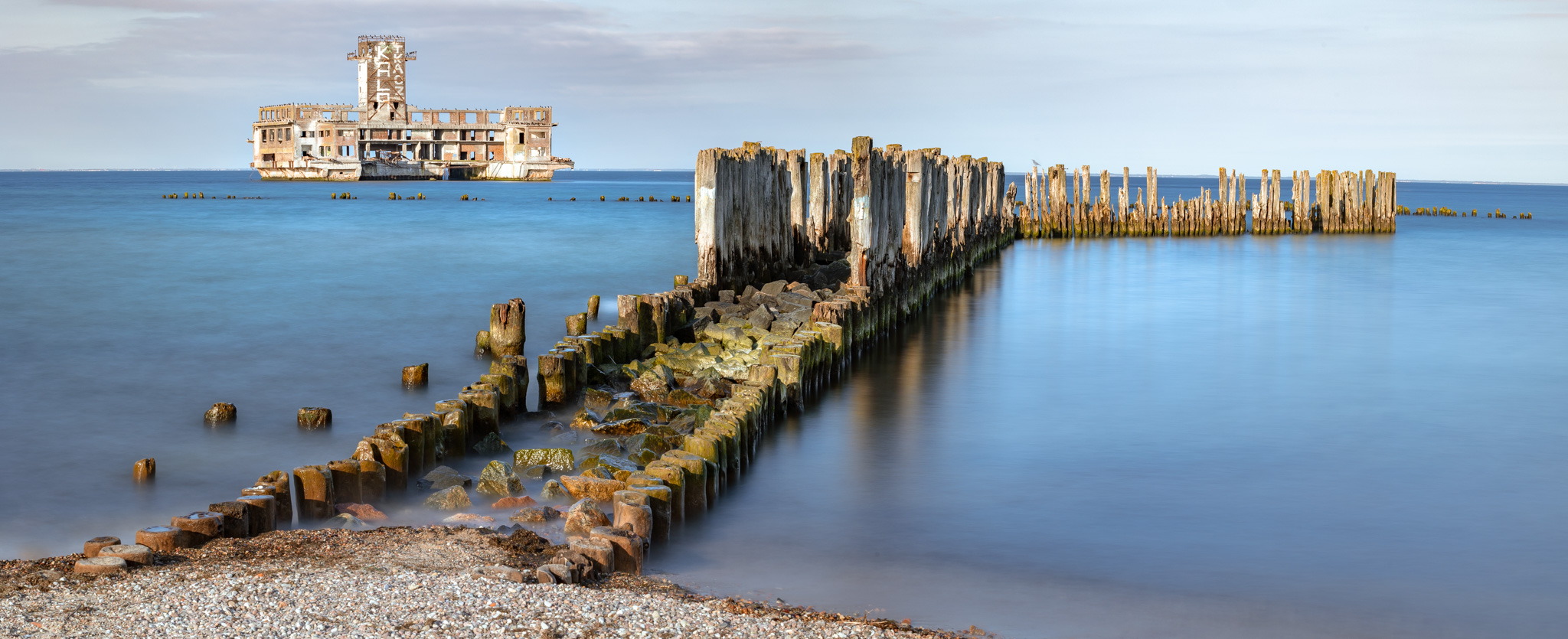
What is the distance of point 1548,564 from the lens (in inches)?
257

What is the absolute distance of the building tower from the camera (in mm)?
88125

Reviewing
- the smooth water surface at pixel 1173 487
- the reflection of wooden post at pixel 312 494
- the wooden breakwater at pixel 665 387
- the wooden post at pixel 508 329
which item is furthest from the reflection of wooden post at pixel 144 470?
the wooden post at pixel 508 329

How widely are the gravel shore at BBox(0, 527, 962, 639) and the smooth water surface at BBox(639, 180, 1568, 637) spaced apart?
0.80m

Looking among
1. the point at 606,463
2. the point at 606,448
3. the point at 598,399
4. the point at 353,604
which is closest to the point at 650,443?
the point at 606,448

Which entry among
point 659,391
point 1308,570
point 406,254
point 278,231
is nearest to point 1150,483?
point 1308,570

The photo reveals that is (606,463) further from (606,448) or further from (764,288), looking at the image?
(764,288)

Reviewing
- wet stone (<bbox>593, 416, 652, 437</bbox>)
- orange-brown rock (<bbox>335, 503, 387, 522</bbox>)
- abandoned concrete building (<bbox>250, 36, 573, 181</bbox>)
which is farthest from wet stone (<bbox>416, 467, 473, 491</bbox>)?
abandoned concrete building (<bbox>250, 36, 573, 181</bbox>)

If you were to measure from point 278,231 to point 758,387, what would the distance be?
33.1 meters

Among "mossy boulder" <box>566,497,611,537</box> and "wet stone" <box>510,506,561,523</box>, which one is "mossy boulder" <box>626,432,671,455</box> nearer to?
"wet stone" <box>510,506,561,523</box>

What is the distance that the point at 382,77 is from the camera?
88.3 m

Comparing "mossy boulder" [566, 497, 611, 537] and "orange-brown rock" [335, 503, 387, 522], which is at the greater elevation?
"mossy boulder" [566, 497, 611, 537]

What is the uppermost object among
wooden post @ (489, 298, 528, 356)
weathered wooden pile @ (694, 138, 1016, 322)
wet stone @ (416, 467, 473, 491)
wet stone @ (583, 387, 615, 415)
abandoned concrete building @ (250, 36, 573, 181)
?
abandoned concrete building @ (250, 36, 573, 181)

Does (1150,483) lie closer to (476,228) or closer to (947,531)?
(947,531)

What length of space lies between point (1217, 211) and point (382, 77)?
67.0m
